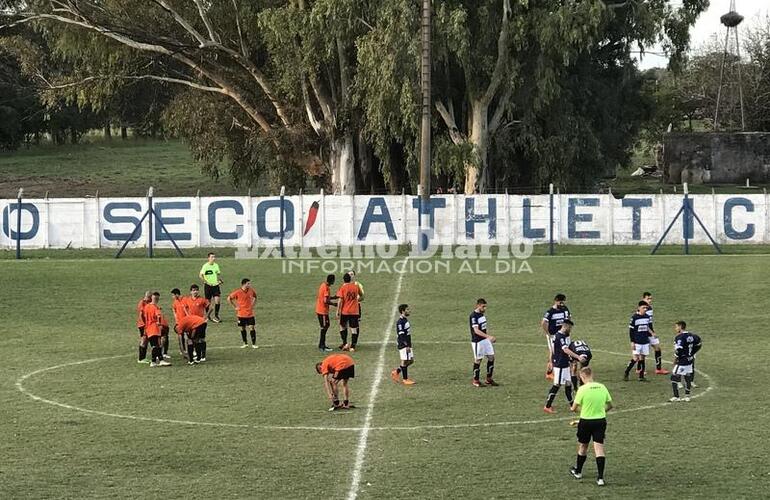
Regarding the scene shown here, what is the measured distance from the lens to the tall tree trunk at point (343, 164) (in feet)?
185

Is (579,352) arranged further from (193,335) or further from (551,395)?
(193,335)

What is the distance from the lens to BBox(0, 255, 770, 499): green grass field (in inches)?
605

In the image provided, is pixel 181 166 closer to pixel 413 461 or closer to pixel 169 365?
pixel 169 365

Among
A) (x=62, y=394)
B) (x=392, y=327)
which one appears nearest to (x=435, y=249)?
(x=392, y=327)

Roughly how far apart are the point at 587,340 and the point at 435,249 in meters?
16.8

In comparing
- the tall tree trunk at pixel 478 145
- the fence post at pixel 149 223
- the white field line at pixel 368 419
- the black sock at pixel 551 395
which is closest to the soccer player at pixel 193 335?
the white field line at pixel 368 419

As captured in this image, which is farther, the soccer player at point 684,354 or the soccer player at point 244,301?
the soccer player at point 244,301

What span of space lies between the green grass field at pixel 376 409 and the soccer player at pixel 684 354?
15.8 inches

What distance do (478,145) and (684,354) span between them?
1268 inches

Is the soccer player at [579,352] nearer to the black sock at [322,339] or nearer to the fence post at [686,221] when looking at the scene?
the black sock at [322,339]

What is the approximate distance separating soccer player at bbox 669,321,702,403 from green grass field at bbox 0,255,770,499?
0.40m

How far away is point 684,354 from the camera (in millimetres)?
19938

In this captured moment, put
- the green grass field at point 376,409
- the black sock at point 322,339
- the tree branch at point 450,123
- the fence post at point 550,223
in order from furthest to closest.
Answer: the tree branch at point 450,123 < the fence post at point 550,223 < the black sock at point 322,339 < the green grass field at point 376,409

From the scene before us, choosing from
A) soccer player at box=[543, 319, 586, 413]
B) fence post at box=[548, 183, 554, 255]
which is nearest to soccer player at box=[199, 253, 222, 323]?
soccer player at box=[543, 319, 586, 413]
